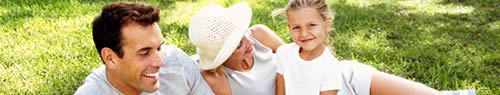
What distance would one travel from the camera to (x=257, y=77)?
2879mm

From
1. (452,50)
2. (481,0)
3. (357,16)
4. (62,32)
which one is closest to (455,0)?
(481,0)

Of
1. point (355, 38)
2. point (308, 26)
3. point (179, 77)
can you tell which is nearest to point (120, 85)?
point (179, 77)

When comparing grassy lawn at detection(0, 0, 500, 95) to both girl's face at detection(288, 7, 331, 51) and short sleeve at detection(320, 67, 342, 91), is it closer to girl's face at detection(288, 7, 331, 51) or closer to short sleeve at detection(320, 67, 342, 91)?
girl's face at detection(288, 7, 331, 51)

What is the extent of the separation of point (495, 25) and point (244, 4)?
388cm

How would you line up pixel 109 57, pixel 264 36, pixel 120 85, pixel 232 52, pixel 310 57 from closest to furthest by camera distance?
pixel 109 57
pixel 120 85
pixel 232 52
pixel 310 57
pixel 264 36

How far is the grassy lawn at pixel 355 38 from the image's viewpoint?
3.72 m

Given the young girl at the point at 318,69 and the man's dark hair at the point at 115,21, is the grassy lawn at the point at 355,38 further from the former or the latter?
the man's dark hair at the point at 115,21

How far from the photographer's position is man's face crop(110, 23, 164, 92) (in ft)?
6.94

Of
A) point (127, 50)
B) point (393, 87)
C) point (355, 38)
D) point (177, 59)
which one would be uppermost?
point (127, 50)

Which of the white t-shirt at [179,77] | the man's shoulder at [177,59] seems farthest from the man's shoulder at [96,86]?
the man's shoulder at [177,59]

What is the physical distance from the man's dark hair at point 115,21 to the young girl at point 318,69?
39.4 inches

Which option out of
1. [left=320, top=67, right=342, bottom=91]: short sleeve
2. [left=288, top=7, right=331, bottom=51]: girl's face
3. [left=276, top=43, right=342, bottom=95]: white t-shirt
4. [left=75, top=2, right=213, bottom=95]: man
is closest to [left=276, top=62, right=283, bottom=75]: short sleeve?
[left=276, top=43, right=342, bottom=95]: white t-shirt

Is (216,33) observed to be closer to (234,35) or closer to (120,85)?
(234,35)

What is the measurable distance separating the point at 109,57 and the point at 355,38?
10.4ft
